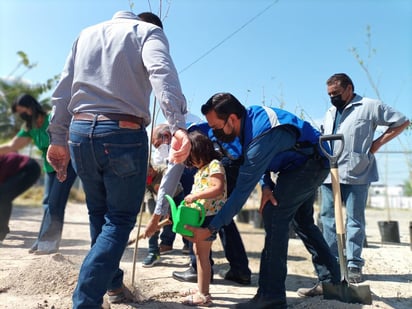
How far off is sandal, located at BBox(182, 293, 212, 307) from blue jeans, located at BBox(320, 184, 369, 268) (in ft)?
4.41

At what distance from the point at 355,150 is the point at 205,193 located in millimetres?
1636

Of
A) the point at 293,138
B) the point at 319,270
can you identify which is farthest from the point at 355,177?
the point at 293,138

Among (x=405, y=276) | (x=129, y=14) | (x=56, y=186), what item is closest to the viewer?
(x=129, y=14)

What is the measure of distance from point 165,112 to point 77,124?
1.69 ft

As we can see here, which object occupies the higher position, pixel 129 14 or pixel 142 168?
pixel 129 14

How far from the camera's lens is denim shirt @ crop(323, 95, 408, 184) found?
342cm

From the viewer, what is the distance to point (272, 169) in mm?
2660

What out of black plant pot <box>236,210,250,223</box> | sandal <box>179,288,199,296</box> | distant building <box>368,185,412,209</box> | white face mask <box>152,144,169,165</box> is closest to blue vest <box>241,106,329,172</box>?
sandal <box>179,288,199,296</box>

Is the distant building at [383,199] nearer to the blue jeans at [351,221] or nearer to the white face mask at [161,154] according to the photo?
the blue jeans at [351,221]

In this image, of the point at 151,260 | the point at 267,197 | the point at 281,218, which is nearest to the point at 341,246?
the point at 281,218

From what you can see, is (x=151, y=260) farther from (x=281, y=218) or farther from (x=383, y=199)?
(x=383, y=199)

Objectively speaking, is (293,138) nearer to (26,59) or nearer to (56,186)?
(56,186)

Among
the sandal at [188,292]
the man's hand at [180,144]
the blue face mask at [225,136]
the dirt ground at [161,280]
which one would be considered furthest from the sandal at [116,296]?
the blue face mask at [225,136]

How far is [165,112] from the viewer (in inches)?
77.0
